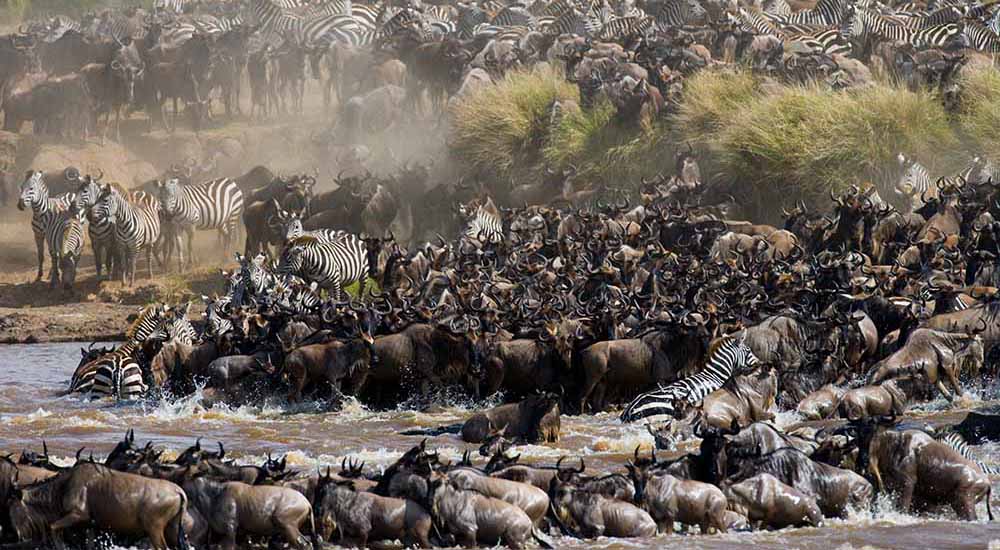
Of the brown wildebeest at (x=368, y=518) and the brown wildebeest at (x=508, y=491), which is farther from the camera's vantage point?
the brown wildebeest at (x=508, y=491)

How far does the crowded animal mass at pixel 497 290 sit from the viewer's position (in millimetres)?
10516

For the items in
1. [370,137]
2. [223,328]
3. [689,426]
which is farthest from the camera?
[370,137]

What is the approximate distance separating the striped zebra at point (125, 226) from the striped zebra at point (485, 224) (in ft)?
16.4

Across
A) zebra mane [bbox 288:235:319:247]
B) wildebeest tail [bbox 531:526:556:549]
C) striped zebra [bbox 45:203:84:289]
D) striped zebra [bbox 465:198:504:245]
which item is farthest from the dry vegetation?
wildebeest tail [bbox 531:526:556:549]

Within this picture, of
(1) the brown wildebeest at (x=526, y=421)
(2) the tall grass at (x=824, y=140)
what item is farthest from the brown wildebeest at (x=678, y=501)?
(2) the tall grass at (x=824, y=140)

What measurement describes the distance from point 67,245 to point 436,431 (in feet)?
40.4


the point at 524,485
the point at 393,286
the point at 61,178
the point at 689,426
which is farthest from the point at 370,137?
the point at 524,485

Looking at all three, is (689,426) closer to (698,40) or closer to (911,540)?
(911,540)

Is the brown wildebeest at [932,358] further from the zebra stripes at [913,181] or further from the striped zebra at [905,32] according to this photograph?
the striped zebra at [905,32]

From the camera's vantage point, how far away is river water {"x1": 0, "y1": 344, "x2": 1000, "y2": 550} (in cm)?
1039

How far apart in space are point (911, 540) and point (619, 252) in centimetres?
980

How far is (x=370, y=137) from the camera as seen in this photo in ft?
105

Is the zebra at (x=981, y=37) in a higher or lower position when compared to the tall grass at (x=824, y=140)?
higher

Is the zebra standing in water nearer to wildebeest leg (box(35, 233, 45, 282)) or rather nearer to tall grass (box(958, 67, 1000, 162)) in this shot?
wildebeest leg (box(35, 233, 45, 282))
